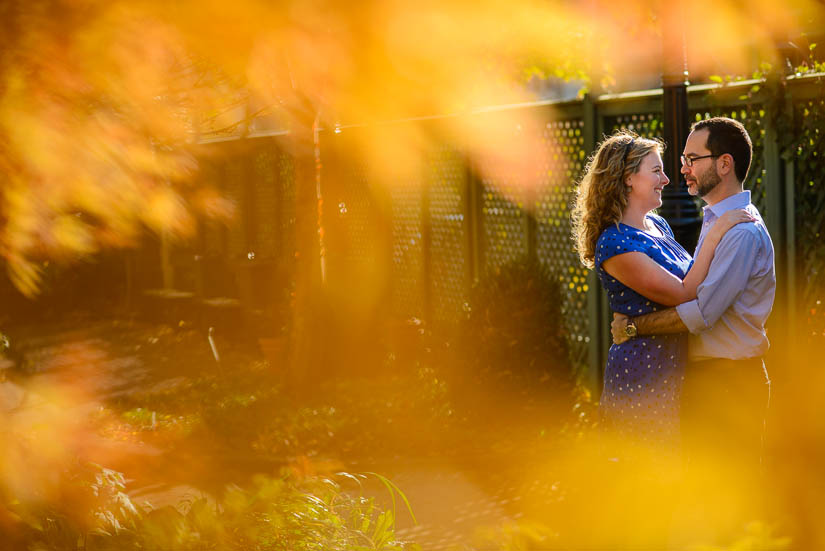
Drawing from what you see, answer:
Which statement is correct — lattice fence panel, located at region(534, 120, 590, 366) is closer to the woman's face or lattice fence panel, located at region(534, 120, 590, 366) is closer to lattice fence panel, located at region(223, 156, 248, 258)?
the woman's face

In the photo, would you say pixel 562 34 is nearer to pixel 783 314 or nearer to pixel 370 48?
pixel 783 314

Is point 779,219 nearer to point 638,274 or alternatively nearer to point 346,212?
point 638,274

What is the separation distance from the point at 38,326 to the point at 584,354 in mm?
9809

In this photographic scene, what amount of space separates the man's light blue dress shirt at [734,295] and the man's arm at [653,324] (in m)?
0.04

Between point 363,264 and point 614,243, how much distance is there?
782cm

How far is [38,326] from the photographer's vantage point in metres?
15.1

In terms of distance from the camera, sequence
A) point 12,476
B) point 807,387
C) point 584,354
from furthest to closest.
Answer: point 584,354
point 807,387
point 12,476

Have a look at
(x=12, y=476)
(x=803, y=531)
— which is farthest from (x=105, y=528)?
(x=803, y=531)

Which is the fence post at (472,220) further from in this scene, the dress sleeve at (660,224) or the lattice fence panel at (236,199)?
the lattice fence panel at (236,199)

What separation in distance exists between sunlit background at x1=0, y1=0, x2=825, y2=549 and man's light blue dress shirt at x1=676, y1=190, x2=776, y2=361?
1.44 ft

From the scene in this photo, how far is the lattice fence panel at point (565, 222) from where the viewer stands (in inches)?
322

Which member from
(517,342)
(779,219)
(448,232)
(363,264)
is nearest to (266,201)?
(363,264)

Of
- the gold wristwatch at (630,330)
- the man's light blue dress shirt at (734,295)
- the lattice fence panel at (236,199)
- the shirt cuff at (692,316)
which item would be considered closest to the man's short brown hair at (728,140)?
the man's light blue dress shirt at (734,295)

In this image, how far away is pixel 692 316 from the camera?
11.9 ft
